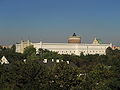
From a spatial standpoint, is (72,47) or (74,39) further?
(74,39)

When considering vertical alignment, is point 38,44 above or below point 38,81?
above

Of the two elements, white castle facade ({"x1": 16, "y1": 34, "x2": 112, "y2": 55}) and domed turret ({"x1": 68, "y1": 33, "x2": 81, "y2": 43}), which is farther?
domed turret ({"x1": 68, "y1": 33, "x2": 81, "y2": 43})

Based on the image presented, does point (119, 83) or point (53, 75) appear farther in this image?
point (53, 75)

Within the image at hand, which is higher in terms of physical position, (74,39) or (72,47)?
(74,39)

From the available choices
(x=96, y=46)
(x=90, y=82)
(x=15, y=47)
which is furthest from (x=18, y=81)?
(x=15, y=47)

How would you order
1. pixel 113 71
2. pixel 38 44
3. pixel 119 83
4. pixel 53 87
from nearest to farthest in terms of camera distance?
pixel 119 83 → pixel 53 87 → pixel 113 71 → pixel 38 44

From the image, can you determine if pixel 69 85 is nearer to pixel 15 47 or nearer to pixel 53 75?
pixel 53 75

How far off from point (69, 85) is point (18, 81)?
4824mm

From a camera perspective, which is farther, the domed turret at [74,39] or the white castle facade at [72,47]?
the domed turret at [74,39]

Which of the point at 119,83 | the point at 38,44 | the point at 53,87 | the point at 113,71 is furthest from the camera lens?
the point at 38,44

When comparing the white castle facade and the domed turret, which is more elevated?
the domed turret

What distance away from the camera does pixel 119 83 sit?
960 inches

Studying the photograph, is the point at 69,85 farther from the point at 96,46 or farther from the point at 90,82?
the point at 96,46

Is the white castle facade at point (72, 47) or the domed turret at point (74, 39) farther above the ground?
the domed turret at point (74, 39)
